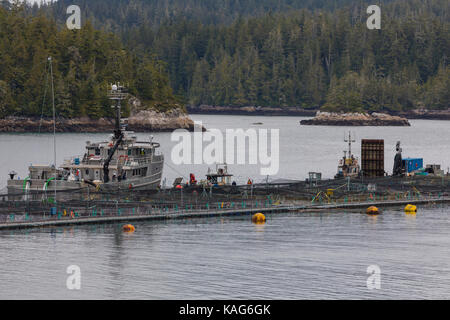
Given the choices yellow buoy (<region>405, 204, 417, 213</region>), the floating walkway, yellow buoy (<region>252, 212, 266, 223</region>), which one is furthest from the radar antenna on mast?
yellow buoy (<region>405, 204, 417, 213</region>)

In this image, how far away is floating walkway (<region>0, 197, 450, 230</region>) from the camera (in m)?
69.8

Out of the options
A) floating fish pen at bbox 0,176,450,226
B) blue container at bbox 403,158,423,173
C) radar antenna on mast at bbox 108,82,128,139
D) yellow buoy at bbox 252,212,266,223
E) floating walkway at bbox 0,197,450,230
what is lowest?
yellow buoy at bbox 252,212,266,223

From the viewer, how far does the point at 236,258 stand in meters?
61.8

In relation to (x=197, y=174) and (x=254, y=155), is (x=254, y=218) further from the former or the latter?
(x=254, y=155)

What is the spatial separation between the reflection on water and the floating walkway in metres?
0.64

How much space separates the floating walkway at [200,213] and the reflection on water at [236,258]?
0.64m

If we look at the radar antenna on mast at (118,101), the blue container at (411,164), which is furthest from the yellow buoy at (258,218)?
the blue container at (411,164)

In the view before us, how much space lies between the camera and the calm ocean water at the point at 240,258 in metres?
52.7

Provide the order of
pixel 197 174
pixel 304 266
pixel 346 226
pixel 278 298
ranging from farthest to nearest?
pixel 197 174 < pixel 346 226 < pixel 304 266 < pixel 278 298

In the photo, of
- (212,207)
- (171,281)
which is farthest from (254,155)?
(171,281)

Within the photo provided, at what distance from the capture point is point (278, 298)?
50938mm

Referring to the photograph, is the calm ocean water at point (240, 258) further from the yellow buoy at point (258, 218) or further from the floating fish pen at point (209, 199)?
the floating fish pen at point (209, 199)

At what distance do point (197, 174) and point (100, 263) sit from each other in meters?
74.0

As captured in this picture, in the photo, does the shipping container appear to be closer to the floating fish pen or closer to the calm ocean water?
the floating fish pen
